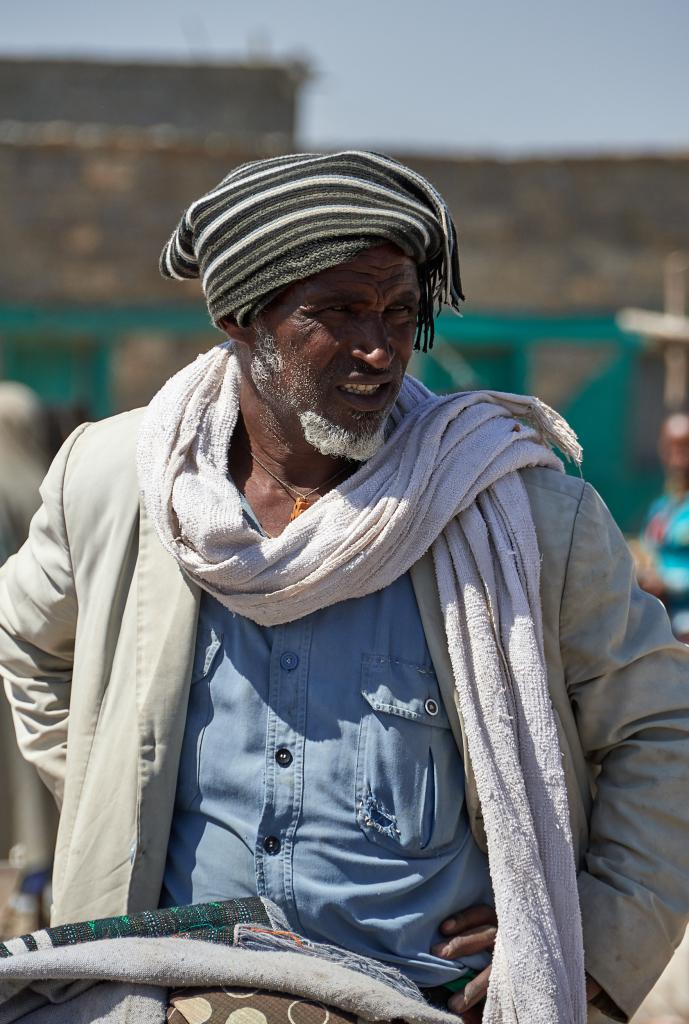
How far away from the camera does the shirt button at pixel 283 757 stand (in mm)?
2146

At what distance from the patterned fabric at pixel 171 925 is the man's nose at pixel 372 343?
38.1 inches

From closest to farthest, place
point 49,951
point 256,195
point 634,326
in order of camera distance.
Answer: point 49,951 → point 256,195 → point 634,326

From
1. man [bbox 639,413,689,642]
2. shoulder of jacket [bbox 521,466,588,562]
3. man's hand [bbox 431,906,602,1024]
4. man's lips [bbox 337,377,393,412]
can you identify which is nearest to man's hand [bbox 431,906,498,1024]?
man's hand [bbox 431,906,602,1024]

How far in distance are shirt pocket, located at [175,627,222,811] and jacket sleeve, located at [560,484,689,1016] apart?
635 mm

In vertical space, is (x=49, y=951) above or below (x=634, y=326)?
above

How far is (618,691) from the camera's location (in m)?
2.18

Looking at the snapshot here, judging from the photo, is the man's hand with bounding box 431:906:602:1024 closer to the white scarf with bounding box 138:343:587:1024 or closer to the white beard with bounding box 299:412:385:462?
the white scarf with bounding box 138:343:587:1024

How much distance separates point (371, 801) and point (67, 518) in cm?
82

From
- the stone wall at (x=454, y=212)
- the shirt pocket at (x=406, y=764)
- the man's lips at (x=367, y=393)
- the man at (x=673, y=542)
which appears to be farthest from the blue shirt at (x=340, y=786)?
the stone wall at (x=454, y=212)

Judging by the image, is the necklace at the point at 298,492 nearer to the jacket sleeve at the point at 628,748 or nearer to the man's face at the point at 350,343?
the man's face at the point at 350,343

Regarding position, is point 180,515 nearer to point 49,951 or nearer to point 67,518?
point 67,518

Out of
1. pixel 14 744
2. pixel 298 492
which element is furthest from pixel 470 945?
pixel 14 744

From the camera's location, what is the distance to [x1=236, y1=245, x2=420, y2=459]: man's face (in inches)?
86.7

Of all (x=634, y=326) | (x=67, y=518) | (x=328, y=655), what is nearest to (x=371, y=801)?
(x=328, y=655)
